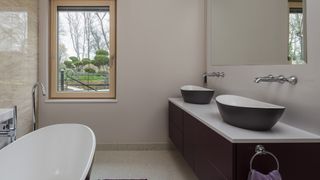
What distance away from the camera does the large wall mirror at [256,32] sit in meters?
1.68

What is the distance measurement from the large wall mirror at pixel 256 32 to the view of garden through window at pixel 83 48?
154 cm

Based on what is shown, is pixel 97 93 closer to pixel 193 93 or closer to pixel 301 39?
pixel 193 93

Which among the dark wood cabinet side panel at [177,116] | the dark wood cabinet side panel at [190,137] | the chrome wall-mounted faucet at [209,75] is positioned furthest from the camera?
the chrome wall-mounted faucet at [209,75]

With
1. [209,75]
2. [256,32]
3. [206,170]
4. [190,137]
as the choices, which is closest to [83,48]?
[209,75]

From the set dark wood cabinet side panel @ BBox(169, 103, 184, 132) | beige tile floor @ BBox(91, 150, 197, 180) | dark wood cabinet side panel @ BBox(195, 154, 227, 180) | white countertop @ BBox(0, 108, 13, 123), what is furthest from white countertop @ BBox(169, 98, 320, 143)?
white countertop @ BBox(0, 108, 13, 123)

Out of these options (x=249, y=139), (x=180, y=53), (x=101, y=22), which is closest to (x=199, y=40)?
(x=180, y=53)

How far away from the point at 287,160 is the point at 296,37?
0.84 metres

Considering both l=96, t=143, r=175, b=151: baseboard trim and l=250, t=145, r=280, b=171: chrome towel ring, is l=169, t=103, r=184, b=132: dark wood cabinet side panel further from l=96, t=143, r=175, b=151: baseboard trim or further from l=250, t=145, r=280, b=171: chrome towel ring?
l=250, t=145, r=280, b=171: chrome towel ring

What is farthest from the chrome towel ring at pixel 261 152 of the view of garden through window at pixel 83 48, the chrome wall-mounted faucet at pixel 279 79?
the view of garden through window at pixel 83 48

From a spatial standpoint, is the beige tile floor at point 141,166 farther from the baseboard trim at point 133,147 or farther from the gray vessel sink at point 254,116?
the gray vessel sink at point 254,116

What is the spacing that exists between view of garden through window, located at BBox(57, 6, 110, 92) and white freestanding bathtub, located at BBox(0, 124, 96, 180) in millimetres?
1235

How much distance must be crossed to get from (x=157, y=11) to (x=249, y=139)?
8.87ft

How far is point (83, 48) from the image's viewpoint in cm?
370

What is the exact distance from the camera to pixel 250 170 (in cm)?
127
